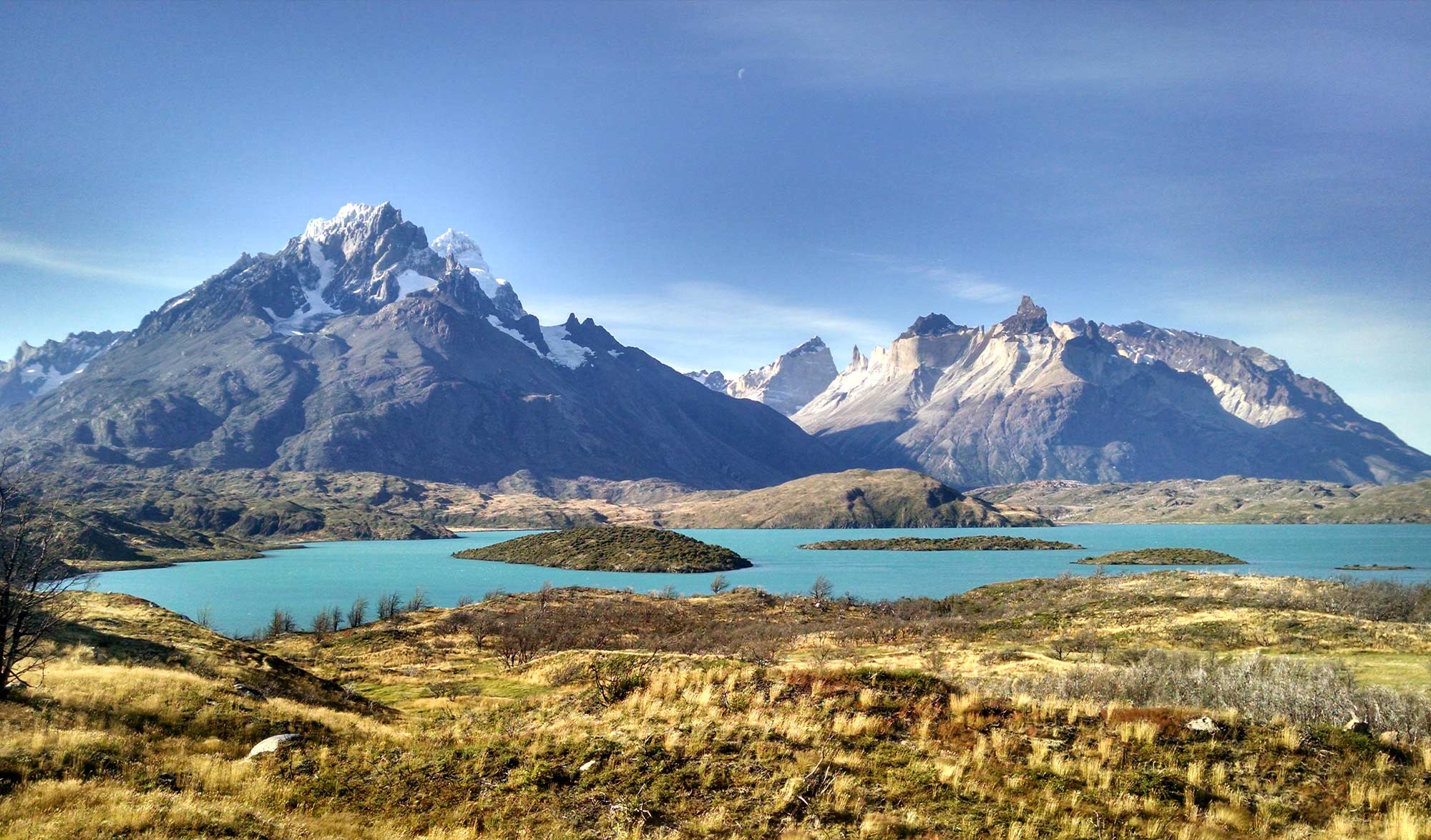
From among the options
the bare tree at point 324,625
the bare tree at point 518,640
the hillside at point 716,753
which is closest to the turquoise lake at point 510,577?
the bare tree at point 324,625

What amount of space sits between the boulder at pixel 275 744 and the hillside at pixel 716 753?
0.41 metres

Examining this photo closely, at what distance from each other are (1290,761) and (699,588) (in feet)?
426

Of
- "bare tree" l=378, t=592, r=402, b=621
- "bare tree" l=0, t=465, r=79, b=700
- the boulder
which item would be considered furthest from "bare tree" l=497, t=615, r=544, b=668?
"bare tree" l=0, t=465, r=79, b=700

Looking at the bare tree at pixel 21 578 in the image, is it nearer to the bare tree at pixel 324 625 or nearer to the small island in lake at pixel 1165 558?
the bare tree at pixel 324 625

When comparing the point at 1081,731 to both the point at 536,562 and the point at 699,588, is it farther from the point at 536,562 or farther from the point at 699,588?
the point at 536,562

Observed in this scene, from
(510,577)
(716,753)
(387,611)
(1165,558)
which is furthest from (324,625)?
(1165,558)

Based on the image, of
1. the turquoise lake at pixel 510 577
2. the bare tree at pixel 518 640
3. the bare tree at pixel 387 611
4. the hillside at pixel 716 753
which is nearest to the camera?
the hillside at pixel 716 753

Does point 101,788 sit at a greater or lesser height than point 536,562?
greater

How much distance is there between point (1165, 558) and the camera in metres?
168

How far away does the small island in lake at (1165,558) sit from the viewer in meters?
161

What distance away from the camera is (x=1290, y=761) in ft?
59.9

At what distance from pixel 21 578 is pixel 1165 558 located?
191 metres

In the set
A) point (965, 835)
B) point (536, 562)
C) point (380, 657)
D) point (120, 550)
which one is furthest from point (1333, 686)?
point (120, 550)

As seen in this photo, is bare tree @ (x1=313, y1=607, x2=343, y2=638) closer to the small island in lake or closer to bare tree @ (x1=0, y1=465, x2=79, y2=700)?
bare tree @ (x1=0, y1=465, x2=79, y2=700)
